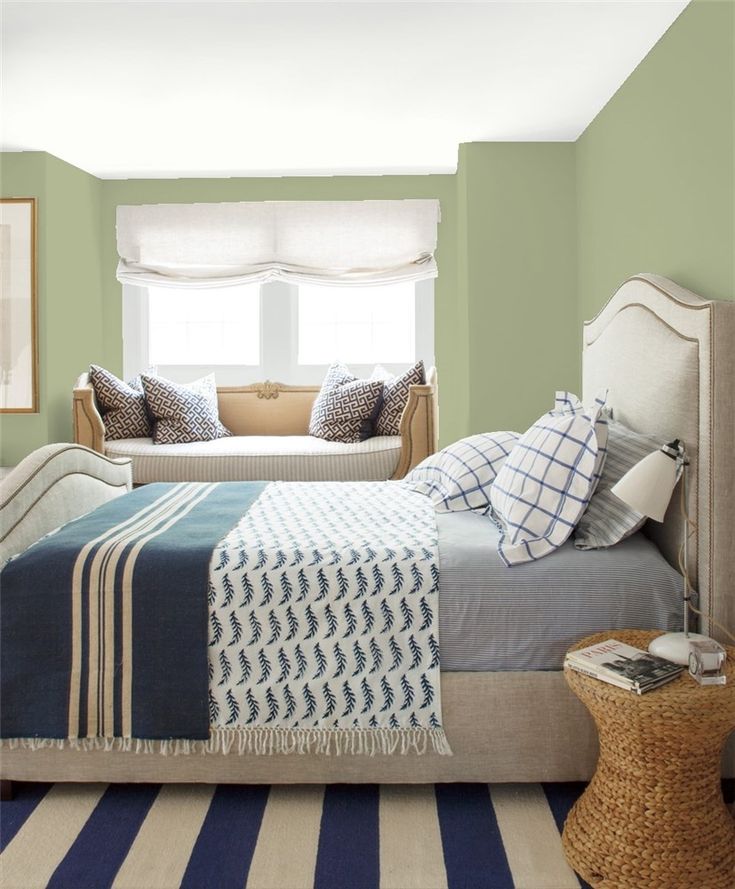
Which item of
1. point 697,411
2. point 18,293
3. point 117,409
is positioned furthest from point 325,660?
point 18,293

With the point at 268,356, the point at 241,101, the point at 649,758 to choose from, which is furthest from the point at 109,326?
the point at 649,758

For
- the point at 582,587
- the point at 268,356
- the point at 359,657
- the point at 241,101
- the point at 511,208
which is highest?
the point at 241,101

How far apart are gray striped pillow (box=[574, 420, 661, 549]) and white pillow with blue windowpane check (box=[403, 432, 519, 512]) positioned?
460 mm

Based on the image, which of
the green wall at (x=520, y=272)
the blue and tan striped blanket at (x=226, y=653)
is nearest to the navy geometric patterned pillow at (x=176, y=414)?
the green wall at (x=520, y=272)

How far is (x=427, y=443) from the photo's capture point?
175 inches

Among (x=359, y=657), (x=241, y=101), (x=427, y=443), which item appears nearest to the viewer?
(x=359, y=657)

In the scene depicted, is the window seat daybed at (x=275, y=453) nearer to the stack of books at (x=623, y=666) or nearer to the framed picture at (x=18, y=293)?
the framed picture at (x=18, y=293)

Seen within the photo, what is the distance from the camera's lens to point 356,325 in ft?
18.3

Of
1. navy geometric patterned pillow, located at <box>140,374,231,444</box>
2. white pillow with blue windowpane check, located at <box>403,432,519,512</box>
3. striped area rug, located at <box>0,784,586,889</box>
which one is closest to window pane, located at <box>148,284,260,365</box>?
navy geometric patterned pillow, located at <box>140,374,231,444</box>

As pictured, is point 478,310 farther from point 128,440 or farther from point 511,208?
point 128,440

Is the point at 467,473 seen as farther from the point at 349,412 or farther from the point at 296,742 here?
the point at 349,412

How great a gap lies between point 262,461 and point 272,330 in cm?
153

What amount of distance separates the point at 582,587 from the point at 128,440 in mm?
3507

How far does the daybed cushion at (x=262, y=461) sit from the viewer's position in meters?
4.37
